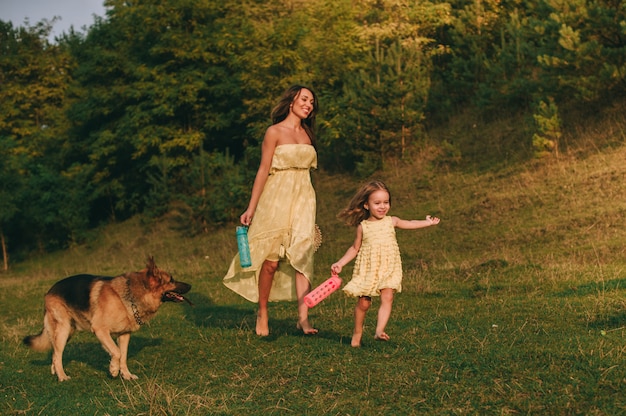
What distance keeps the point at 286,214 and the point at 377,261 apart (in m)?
1.56

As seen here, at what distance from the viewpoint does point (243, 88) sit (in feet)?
99.1

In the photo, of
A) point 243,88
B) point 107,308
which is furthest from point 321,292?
point 243,88

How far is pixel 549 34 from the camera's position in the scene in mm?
18859

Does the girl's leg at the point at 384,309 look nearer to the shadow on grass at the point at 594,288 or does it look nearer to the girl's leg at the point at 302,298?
the girl's leg at the point at 302,298

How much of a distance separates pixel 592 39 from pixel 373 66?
7.87 metres

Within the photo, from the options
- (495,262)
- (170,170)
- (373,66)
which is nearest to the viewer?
(495,262)

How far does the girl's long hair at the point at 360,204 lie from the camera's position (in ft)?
21.1

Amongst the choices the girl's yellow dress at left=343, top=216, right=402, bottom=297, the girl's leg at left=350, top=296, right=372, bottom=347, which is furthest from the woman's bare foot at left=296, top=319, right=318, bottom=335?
the girl's yellow dress at left=343, top=216, right=402, bottom=297

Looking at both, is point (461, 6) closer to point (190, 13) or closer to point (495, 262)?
point (190, 13)

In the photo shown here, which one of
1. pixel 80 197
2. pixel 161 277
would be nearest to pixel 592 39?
pixel 161 277

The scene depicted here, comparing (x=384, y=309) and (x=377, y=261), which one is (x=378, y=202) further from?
(x=384, y=309)

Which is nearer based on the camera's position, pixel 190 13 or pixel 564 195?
pixel 564 195

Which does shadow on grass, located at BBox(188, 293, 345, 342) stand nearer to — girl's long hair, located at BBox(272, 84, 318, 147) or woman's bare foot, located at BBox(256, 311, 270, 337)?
woman's bare foot, located at BBox(256, 311, 270, 337)

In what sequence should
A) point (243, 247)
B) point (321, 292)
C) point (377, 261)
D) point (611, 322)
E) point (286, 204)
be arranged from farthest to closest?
point (286, 204) < point (243, 247) < point (611, 322) < point (377, 261) < point (321, 292)
